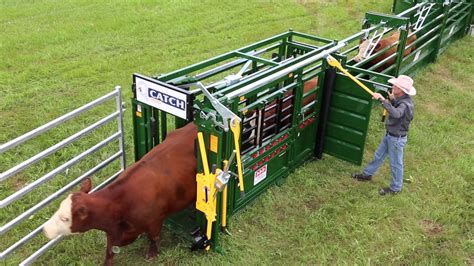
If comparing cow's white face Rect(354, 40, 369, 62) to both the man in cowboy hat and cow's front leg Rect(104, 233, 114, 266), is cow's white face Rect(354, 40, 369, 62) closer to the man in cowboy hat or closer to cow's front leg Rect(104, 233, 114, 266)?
the man in cowboy hat

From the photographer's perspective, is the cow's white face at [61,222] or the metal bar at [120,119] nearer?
the cow's white face at [61,222]

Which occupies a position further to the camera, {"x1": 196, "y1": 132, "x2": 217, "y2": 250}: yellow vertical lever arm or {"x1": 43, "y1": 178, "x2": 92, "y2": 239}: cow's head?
{"x1": 196, "y1": 132, "x2": 217, "y2": 250}: yellow vertical lever arm

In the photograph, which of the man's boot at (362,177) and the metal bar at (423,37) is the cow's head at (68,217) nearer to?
the man's boot at (362,177)

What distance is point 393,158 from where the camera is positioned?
6203 mm

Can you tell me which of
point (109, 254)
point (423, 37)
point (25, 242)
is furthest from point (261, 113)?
point (423, 37)

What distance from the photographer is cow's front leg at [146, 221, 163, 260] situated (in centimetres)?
491

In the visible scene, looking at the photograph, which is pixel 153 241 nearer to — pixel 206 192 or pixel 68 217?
pixel 206 192

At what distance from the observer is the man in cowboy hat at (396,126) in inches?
227

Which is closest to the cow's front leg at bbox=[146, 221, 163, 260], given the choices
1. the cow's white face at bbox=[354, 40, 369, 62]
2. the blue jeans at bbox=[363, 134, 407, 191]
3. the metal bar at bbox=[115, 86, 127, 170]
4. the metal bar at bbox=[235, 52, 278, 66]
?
the metal bar at bbox=[115, 86, 127, 170]

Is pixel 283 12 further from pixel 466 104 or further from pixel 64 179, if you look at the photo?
pixel 64 179

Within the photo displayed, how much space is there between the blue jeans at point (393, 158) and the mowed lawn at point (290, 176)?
0.20m

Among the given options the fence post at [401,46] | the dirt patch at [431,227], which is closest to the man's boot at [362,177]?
the dirt patch at [431,227]

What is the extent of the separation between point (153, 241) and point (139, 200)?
60cm

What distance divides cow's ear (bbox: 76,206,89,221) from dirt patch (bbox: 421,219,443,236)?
154 inches
